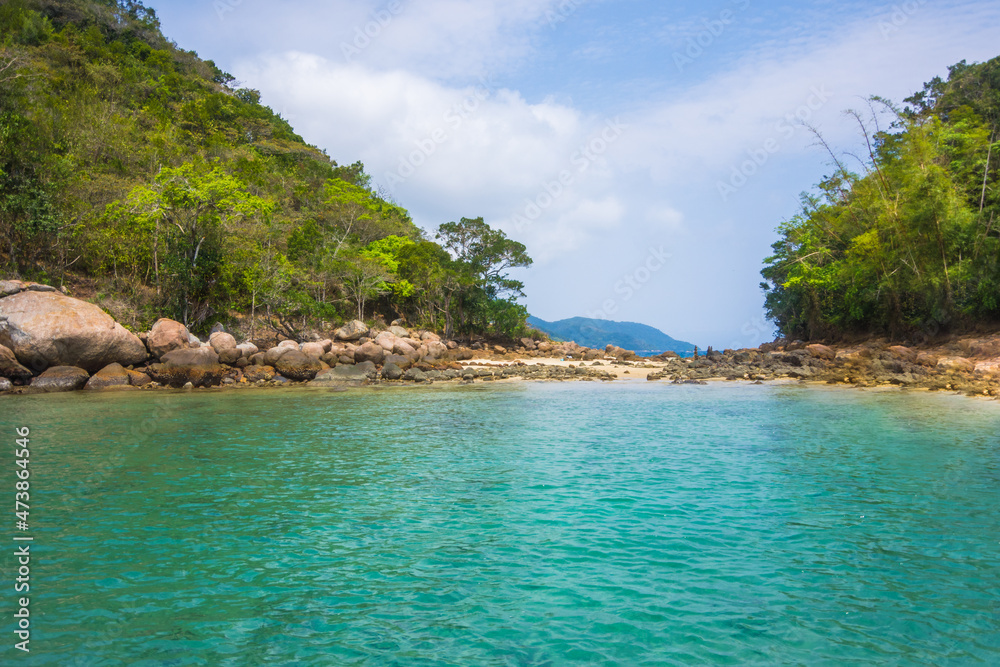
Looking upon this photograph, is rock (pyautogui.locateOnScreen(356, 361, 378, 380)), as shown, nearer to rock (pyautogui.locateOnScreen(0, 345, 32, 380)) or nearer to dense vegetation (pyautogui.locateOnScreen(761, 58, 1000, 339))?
rock (pyautogui.locateOnScreen(0, 345, 32, 380))

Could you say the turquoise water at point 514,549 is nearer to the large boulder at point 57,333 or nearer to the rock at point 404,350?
the large boulder at point 57,333

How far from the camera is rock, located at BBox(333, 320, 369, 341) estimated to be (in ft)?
103

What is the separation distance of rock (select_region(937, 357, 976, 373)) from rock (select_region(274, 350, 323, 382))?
25.7m

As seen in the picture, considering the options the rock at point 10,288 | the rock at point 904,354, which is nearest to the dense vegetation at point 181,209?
the rock at point 10,288

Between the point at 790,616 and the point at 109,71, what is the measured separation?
46.9 m

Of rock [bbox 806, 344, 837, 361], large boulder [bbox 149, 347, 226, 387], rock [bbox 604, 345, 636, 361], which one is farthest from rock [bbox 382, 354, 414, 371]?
rock [bbox 806, 344, 837, 361]

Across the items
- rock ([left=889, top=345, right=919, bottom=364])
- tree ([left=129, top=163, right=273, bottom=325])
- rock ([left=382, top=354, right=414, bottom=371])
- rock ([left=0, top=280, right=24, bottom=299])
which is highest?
tree ([left=129, top=163, right=273, bottom=325])

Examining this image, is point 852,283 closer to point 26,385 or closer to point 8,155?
point 26,385

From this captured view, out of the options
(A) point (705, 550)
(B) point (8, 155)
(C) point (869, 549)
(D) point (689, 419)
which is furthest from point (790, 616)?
(B) point (8, 155)

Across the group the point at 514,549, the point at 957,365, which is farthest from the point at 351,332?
the point at 957,365

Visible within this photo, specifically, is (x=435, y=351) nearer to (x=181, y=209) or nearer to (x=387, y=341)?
(x=387, y=341)

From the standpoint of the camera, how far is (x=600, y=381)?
26.3 m

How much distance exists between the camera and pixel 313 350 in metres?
25.9

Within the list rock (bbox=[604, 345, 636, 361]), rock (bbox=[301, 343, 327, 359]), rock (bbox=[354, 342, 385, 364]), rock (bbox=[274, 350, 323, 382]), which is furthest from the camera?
rock (bbox=[604, 345, 636, 361])
